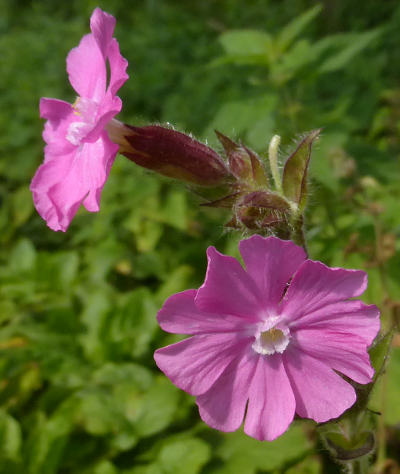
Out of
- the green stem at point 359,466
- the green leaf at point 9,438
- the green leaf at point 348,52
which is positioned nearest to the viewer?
the green stem at point 359,466

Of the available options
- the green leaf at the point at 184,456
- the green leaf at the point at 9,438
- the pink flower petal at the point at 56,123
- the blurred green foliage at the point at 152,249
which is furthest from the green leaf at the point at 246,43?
the green leaf at the point at 9,438

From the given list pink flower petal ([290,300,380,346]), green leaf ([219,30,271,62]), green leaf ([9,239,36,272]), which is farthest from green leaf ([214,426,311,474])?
green leaf ([219,30,271,62])

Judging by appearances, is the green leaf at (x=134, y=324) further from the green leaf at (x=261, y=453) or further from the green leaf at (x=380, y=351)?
the green leaf at (x=380, y=351)

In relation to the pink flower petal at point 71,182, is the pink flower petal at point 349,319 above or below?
below

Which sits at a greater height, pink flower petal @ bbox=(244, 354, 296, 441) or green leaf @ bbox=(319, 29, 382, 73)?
green leaf @ bbox=(319, 29, 382, 73)

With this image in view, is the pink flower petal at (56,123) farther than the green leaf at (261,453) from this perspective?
No

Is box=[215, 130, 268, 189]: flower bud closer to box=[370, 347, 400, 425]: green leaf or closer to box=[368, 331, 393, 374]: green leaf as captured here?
box=[368, 331, 393, 374]: green leaf

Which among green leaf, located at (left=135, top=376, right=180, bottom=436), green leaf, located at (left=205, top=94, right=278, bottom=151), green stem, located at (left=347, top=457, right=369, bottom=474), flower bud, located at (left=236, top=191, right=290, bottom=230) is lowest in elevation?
green leaf, located at (left=135, top=376, right=180, bottom=436)

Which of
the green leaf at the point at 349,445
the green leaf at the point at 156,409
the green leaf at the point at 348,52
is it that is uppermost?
the green leaf at the point at 348,52

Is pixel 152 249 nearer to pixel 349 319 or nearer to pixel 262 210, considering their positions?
pixel 262 210
